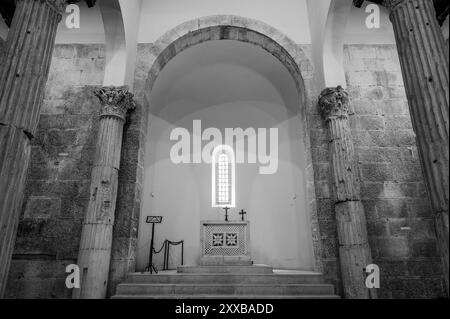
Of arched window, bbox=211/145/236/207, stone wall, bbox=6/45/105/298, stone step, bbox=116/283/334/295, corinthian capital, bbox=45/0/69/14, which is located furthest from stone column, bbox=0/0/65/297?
arched window, bbox=211/145/236/207

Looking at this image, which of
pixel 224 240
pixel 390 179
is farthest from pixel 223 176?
pixel 390 179

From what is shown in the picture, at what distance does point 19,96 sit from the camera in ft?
10.0

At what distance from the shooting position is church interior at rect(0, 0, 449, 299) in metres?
3.16

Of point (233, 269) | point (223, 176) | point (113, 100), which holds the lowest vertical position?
point (233, 269)

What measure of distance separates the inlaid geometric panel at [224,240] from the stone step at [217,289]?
1465mm

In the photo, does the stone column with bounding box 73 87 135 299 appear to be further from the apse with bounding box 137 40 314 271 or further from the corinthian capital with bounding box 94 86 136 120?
the apse with bounding box 137 40 314 271

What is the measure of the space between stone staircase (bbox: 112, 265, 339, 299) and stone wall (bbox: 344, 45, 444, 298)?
1266mm

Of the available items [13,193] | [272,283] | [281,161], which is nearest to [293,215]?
[281,161]

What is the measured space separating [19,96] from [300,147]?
6.83 m

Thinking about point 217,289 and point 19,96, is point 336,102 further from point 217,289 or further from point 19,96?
point 19,96

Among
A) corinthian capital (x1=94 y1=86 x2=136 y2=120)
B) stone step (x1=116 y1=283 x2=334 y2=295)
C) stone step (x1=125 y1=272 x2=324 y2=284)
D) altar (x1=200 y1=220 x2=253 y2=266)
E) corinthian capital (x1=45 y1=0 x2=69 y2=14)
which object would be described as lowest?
stone step (x1=116 y1=283 x2=334 y2=295)

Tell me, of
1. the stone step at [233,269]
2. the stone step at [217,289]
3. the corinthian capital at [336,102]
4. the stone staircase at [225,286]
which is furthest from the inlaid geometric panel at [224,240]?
the corinthian capital at [336,102]

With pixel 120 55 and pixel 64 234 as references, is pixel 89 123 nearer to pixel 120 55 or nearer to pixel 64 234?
pixel 120 55
